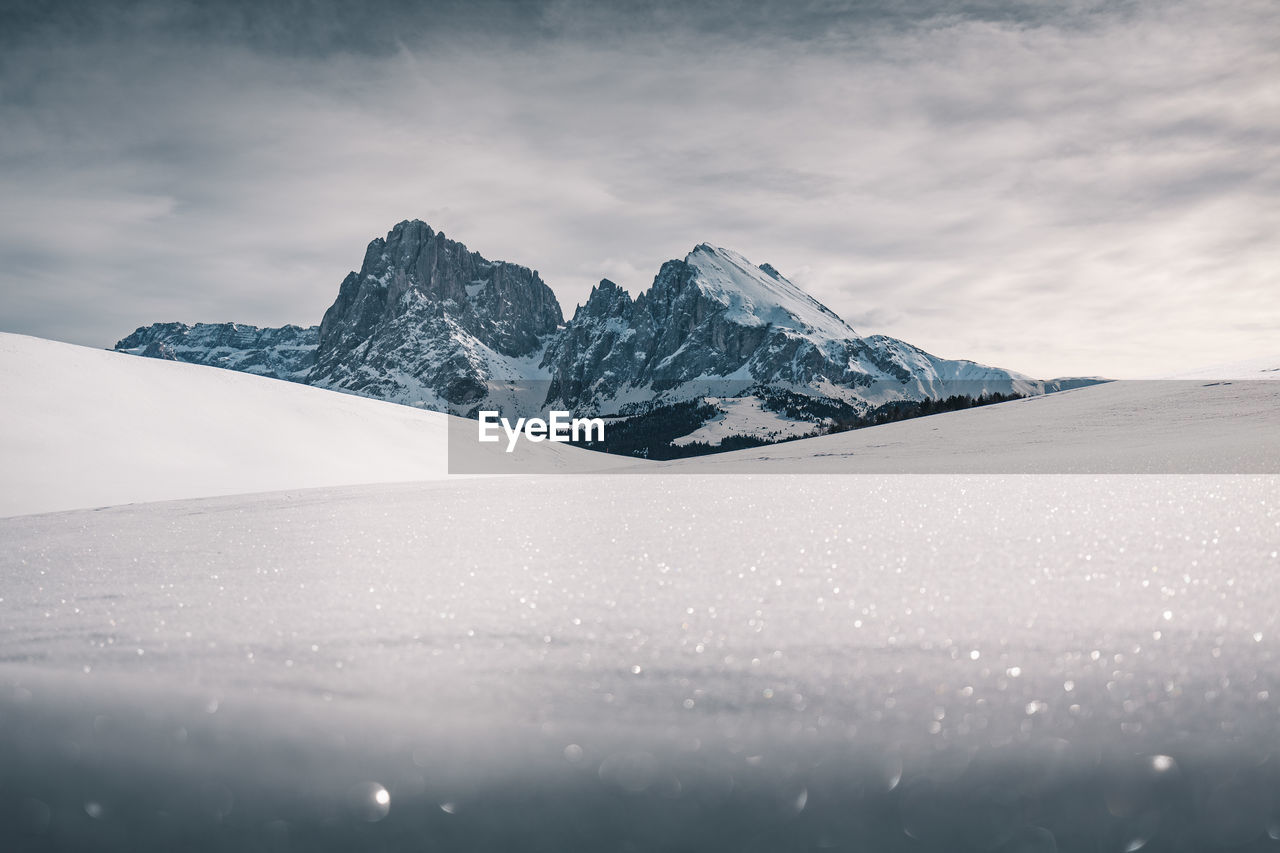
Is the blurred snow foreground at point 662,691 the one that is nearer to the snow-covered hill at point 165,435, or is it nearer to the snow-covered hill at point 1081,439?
the snow-covered hill at point 1081,439

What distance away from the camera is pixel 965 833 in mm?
1583

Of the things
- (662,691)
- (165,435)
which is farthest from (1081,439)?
(165,435)

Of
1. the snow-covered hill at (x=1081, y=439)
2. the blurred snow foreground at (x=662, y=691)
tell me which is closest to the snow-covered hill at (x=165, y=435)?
the blurred snow foreground at (x=662, y=691)

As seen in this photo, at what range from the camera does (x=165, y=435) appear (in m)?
10.8

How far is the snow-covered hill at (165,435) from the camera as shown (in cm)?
884

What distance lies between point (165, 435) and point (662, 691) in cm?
1130

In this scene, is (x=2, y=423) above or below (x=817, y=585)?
above

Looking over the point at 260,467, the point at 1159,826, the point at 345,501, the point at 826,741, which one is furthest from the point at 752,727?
the point at 260,467

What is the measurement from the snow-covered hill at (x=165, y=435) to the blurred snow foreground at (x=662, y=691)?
4.76m

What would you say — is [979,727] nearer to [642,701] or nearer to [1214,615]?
[642,701]

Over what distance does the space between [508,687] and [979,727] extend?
1.37 m

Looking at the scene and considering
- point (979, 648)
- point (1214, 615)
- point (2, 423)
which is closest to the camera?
point (979, 648)

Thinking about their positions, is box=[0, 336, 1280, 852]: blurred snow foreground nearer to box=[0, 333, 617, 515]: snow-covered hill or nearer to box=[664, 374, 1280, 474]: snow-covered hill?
box=[664, 374, 1280, 474]: snow-covered hill

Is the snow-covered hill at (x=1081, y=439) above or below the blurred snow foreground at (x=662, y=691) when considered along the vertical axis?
above
